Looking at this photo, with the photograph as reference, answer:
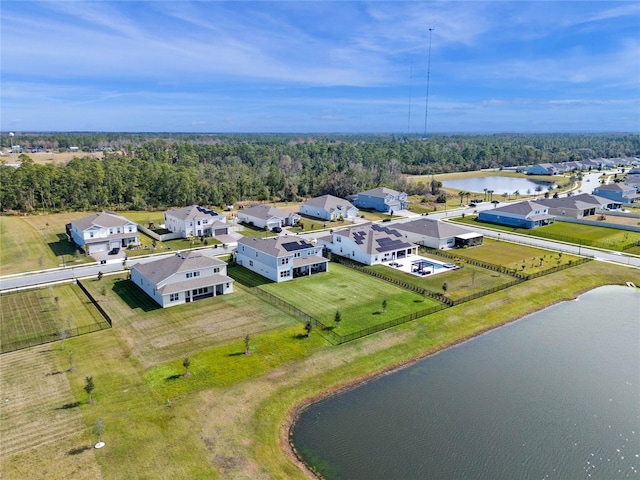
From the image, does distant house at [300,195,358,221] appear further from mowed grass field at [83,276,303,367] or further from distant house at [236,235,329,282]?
mowed grass field at [83,276,303,367]

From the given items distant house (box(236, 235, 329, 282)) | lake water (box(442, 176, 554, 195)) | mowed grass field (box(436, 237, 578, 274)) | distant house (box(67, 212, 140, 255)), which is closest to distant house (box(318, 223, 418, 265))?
distant house (box(236, 235, 329, 282))

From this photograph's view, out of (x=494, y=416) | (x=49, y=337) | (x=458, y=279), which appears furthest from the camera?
(x=458, y=279)

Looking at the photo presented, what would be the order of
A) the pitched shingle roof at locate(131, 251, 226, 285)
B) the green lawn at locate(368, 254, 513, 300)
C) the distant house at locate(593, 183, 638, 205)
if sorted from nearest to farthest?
the pitched shingle roof at locate(131, 251, 226, 285) → the green lawn at locate(368, 254, 513, 300) → the distant house at locate(593, 183, 638, 205)

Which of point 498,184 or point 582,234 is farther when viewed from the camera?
point 498,184

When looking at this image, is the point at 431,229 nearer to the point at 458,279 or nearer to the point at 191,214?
the point at 458,279

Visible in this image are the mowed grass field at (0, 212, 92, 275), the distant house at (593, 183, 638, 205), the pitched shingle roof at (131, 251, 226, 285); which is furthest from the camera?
the distant house at (593, 183, 638, 205)

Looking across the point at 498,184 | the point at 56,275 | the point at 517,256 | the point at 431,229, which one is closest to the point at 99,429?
the point at 56,275

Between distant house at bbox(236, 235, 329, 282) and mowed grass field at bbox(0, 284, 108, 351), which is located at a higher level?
distant house at bbox(236, 235, 329, 282)
